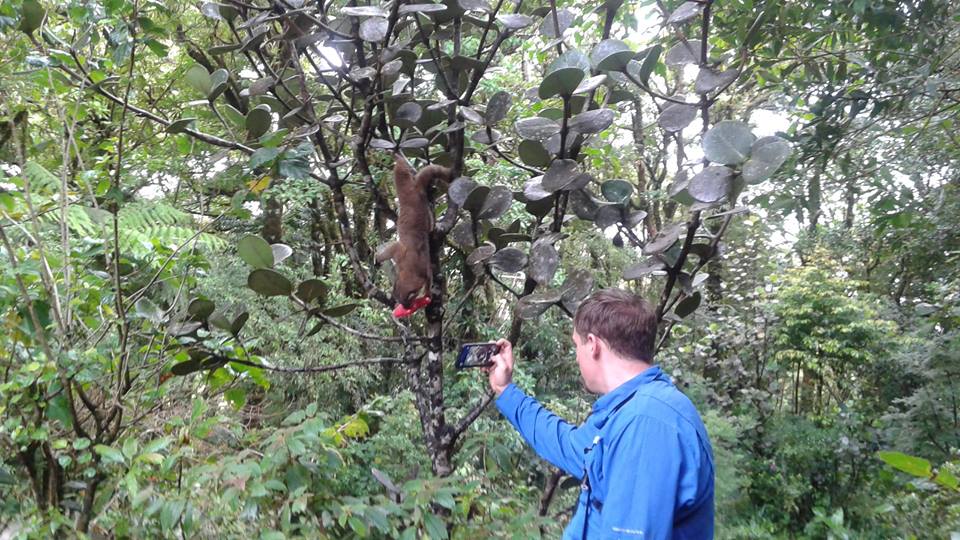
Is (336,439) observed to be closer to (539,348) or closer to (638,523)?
(638,523)

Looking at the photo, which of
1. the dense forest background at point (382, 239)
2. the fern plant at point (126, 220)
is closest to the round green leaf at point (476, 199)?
the dense forest background at point (382, 239)

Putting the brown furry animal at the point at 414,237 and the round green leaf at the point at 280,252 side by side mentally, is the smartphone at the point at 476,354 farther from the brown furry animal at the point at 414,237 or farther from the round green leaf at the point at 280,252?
the round green leaf at the point at 280,252

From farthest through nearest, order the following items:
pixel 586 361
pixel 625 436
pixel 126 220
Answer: pixel 126 220, pixel 586 361, pixel 625 436

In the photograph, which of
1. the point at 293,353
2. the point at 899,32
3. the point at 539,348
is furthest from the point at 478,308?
the point at 899,32

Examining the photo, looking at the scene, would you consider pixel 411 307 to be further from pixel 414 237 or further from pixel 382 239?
pixel 382 239

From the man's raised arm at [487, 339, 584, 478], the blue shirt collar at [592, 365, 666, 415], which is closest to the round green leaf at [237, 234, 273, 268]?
the man's raised arm at [487, 339, 584, 478]

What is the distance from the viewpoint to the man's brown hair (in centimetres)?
114

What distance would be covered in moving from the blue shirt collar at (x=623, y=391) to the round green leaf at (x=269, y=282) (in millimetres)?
566

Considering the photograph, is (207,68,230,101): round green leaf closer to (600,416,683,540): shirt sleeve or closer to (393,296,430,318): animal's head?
(393,296,430,318): animal's head

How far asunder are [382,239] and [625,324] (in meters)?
0.89

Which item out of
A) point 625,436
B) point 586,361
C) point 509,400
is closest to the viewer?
point 625,436

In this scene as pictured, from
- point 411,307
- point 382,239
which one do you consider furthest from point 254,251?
point 382,239

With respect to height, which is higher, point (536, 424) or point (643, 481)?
point (643, 481)

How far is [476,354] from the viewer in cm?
128
